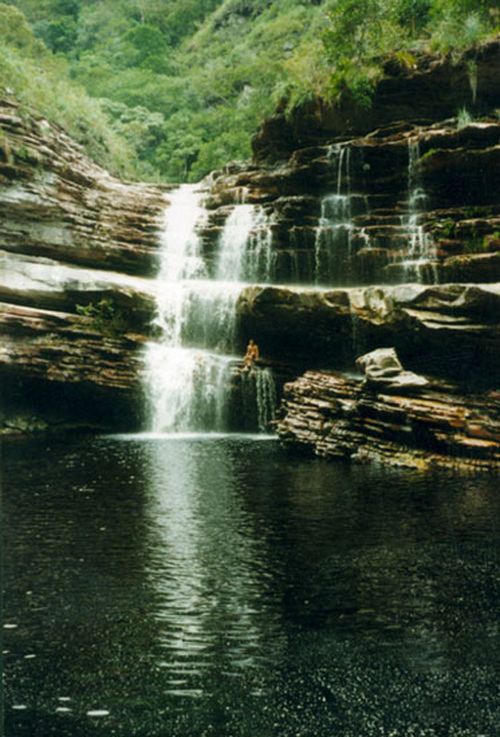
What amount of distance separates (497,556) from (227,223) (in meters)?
17.6

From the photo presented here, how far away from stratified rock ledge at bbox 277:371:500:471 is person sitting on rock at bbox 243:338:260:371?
382 centimetres

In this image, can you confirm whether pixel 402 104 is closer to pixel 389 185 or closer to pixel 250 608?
pixel 389 185

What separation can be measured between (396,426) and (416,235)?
7.07 metres

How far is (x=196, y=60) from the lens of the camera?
175 feet

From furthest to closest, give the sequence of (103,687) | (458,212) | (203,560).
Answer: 1. (458,212)
2. (203,560)
3. (103,687)

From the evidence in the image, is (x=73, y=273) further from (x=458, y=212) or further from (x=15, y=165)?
(x=458, y=212)

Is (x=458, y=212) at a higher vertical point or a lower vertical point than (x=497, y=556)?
higher

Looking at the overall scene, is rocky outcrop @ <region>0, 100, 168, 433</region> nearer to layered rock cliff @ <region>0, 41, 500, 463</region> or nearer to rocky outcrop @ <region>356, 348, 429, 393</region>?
layered rock cliff @ <region>0, 41, 500, 463</region>

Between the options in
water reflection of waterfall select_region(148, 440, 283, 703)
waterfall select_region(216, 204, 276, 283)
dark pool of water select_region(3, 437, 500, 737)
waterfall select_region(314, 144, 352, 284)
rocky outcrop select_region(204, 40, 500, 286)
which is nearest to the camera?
dark pool of water select_region(3, 437, 500, 737)

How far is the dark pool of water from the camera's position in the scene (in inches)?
201

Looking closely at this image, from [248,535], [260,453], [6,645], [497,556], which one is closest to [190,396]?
[260,453]

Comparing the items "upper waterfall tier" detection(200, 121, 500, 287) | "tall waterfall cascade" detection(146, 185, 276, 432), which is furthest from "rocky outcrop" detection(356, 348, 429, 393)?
"tall waterfall cascade" detection(146, 185, 276, 432)

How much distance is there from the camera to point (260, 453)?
1727 cm

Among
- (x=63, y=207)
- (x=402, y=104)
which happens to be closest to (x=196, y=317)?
(x=63, y=207)
